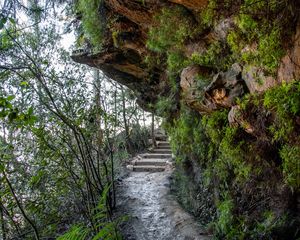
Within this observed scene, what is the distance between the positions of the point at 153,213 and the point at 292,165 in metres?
3.05

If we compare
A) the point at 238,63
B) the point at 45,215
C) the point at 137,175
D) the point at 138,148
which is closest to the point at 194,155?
the point at 238,63

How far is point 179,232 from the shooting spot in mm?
3887

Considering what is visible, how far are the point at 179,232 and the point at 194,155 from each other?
1.40m

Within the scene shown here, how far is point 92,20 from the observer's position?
17.4 feet

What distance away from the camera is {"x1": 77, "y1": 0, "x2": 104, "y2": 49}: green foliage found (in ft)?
16.5

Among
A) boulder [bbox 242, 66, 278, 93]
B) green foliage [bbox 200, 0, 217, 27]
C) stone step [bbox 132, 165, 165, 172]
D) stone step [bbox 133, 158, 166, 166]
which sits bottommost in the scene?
stone step [bbox 132, 165, 165, 172]

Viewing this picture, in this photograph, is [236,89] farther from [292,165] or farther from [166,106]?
[166,106]

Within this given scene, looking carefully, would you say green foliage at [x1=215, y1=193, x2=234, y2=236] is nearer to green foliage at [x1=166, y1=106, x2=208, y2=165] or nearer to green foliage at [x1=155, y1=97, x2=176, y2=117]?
green foliage at [x1=166, y1=106, x2=208, y2=165]

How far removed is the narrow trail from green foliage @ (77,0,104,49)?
3.44 m

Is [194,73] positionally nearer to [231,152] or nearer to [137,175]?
[231,152]

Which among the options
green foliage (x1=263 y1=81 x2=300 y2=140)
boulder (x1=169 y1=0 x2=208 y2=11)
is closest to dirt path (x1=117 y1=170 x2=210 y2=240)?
green foliage (x1=263 y1=81 x2=300 y2=140)

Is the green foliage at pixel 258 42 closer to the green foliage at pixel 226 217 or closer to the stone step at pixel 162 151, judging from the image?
the green foliage at pixel 226 217

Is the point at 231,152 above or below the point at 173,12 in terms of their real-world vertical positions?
below

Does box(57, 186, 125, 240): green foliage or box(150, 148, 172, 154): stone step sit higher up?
box(150, 148, 172, 154): stone step
